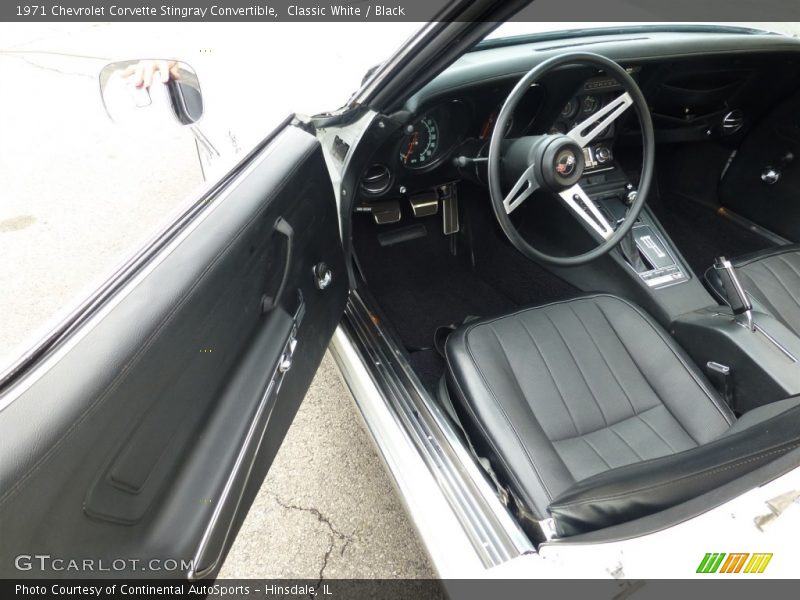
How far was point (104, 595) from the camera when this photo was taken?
0.61 metres

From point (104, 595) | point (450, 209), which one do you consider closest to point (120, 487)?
point (104, 595)

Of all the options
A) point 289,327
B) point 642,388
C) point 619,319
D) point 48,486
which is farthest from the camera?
point 619,319

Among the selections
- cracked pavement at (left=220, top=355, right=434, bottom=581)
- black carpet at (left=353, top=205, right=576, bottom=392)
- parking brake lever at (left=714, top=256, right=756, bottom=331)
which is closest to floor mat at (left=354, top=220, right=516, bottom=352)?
black carpet at (left=353, top=205, right=576, bottom=392)

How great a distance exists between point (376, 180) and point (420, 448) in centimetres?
106

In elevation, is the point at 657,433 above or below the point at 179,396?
below

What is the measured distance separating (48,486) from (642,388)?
1.46 meters

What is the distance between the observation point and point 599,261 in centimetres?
206

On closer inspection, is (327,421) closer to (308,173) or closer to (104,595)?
(308,173)

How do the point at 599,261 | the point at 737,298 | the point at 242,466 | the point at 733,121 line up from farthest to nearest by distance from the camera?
the point at 733,121
the point at 599,261
the point at 737,298
the point at 242,466

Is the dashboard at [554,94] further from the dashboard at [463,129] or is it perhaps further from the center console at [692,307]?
the center console at [692,307]

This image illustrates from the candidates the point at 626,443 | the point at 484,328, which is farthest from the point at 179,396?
the point at 626,443

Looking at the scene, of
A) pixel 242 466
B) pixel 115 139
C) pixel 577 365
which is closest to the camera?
pixel 242 466

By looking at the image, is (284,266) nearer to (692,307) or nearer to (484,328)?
(484,328)

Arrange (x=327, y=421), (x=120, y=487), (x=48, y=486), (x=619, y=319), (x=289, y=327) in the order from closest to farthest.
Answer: (x=48, y=486)
(x=120, y=487)
(x=289, y=327)
(x=619, y=319)
(x=327, y=421)
